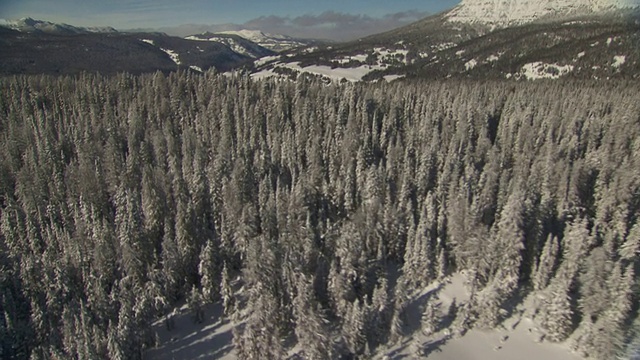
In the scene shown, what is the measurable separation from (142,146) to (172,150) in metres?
7.04

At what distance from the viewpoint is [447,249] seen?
55906mm

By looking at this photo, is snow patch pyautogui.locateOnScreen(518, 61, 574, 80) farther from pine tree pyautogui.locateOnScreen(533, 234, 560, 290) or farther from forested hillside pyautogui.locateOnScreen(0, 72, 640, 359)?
pine tree pyautogui.locateOnScreen(533, 234, 560, 290)

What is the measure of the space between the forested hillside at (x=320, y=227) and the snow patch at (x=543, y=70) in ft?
168

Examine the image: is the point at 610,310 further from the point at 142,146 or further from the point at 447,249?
the point at 142,146

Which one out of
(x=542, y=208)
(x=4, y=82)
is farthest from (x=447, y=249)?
(x=4, y=82)

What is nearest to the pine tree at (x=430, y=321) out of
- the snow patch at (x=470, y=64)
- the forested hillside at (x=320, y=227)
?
the forested hillside at (x=320, y=227)

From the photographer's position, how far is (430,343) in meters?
42.2

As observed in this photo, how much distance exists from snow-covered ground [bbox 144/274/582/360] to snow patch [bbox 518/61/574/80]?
134944 mm

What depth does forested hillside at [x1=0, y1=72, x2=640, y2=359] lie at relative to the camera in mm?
40188

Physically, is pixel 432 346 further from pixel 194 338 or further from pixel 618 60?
pixel 618 60

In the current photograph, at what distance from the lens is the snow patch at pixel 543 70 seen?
152875mm

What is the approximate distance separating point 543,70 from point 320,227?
140120 millimetres

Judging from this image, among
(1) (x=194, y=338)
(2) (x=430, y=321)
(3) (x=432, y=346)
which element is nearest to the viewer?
(3) (x=432, y=346)

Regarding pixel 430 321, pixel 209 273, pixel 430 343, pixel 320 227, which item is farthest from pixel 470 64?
pixel 209 273
